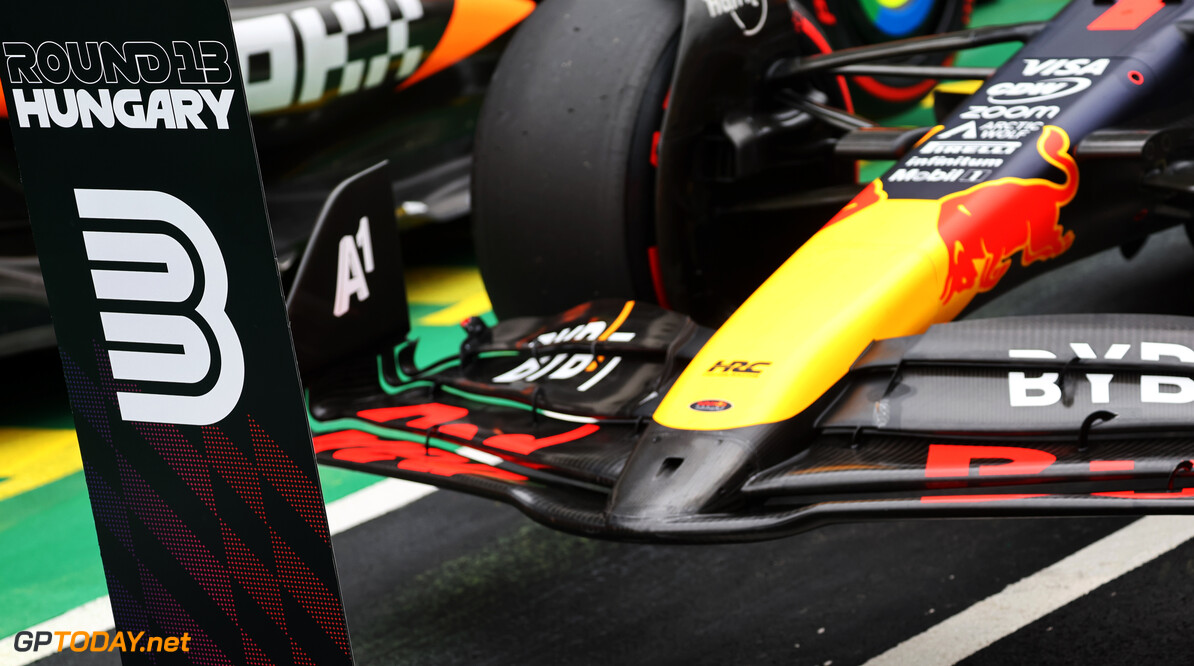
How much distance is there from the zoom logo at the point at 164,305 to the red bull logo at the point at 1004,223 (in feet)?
5.08

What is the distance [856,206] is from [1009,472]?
1067 millimetres

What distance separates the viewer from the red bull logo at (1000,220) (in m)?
2.89

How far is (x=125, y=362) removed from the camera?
1839 millimetres

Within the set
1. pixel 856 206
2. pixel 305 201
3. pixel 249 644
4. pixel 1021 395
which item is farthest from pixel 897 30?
pixel 249 644

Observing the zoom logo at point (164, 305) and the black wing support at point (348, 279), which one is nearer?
the zoom logo at point (164, 305)

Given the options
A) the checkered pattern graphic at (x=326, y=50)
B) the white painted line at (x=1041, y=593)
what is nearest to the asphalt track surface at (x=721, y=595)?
the white painted line at (x=1041, y=593)

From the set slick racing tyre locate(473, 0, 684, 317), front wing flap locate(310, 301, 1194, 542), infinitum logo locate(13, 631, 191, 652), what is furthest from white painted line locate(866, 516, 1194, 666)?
infinitum logo locate(13, 631, 191, 652)

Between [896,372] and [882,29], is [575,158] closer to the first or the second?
[896,372]

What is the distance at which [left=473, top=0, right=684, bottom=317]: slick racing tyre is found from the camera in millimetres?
3445

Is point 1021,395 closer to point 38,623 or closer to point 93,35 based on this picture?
point 93,35

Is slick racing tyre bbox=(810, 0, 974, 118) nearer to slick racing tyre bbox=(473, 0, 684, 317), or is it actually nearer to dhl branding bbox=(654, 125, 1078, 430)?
slick racing tyre bbox=(473, 0, 684, 317)

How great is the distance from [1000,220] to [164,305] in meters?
1.81

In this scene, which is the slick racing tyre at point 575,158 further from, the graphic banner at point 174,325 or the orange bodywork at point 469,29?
the graphic banner at point 174,325

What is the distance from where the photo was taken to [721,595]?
3.00 meters
